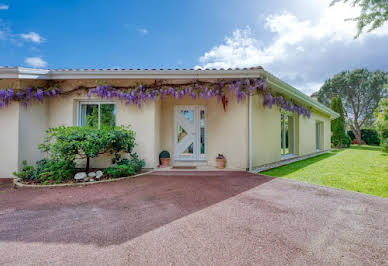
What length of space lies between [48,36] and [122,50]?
3440 millimetres

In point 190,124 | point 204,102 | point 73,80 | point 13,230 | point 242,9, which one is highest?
point 242,9

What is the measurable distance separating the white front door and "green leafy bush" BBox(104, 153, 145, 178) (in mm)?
1637

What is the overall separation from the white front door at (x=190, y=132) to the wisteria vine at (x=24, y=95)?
4.01 metres

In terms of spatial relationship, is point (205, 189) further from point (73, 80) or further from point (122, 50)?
point (122, 50)

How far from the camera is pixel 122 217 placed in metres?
2.51

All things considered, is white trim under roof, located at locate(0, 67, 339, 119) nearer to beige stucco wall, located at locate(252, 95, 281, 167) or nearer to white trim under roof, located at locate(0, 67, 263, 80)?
white trim under roof, located at locate(0, 67, 263, 80)

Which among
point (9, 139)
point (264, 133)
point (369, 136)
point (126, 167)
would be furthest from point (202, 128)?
point (369, 136)

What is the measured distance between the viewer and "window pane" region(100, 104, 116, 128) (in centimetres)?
586

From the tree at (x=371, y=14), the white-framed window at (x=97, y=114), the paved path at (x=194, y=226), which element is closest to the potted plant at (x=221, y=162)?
the paved path at (x=194, y=226)

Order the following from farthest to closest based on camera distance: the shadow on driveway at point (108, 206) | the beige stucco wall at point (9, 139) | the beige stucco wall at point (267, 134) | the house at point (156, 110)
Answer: the beige stucco wall at point (267, 134)
the house at point (156, 110)
the beige stucco wall at point (9, 139)
the shadow on driveway at point (108, 206)

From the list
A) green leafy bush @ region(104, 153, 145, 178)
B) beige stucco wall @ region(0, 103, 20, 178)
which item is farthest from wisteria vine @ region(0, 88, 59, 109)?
green leafy bush @ region(104, 153, 145, 178)

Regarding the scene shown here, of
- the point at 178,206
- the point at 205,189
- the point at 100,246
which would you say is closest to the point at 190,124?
the point at 205,189

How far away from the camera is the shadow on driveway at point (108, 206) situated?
6.90 feet

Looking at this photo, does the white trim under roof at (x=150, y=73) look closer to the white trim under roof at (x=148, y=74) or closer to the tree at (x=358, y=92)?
the white trim under roof at (x=148, y=74)
